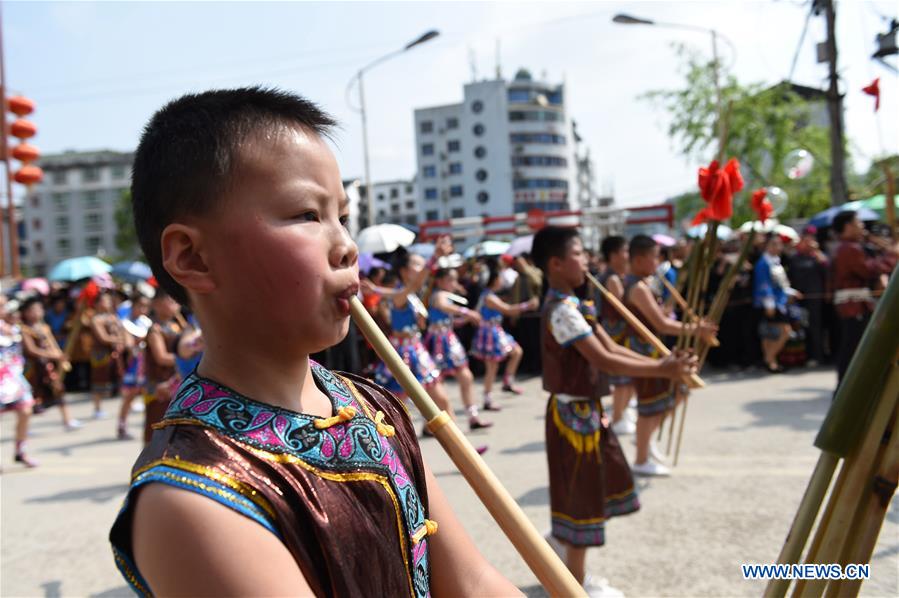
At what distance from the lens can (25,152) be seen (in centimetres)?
917

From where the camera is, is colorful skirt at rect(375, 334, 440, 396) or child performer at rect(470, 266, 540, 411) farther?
child performer at rect(470, 266, 540, 411)

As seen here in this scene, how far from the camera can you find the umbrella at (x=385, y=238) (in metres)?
9.29

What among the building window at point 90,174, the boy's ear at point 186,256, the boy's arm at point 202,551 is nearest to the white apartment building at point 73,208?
the building window at point 90,174

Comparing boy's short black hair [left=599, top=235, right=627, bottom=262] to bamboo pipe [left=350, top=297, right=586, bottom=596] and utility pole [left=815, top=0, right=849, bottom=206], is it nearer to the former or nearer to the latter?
bamboo pipe [left=350, top=297, right=586, bottom=596]

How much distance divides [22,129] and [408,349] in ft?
20.4

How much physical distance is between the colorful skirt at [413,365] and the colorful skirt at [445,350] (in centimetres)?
74

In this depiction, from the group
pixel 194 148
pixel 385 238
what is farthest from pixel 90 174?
pixel 194 148

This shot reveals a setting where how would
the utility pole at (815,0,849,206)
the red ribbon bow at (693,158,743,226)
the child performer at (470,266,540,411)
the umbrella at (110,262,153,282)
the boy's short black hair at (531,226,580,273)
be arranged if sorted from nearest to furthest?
the red ribbon bow at (693,158,743,226)
the boy's short black hair at (531,226,580,273)
the child performer at (470,266,540,411)
the utility pole at (815,0,849,206)
the umbrella at (110,262,153,282)

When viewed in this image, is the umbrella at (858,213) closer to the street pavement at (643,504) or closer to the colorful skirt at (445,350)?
the street pavement at (643,504)

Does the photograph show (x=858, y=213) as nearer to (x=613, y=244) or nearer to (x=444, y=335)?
(x=613, y=244)

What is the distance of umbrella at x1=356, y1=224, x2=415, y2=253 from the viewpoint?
9289 mm

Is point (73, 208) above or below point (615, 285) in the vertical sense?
above

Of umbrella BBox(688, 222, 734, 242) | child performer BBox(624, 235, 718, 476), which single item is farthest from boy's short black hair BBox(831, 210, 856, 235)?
child performer BBox(624, 235, 718, 476)

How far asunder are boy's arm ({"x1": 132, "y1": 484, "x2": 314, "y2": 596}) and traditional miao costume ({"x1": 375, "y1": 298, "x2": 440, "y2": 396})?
18.6 feet
